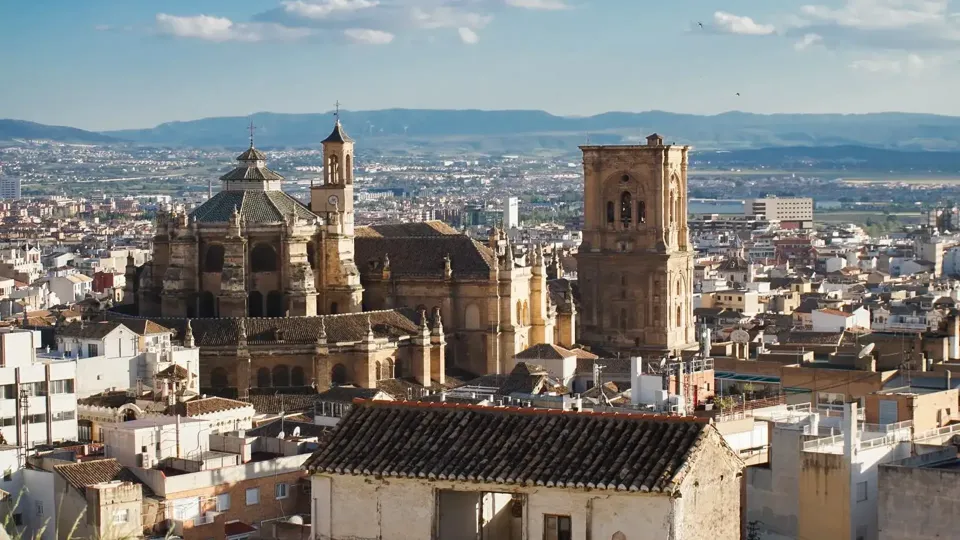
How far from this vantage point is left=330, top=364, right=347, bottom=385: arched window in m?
68.9

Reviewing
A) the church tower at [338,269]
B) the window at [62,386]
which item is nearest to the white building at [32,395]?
the window at [62,386]

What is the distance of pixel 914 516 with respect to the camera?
26.8 m

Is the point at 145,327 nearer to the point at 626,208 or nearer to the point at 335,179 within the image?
the point at 335,179

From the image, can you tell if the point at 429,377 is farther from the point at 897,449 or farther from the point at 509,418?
the point at 509,418

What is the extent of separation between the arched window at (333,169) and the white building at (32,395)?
31.2m

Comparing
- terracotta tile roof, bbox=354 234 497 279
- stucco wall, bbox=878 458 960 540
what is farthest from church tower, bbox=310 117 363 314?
stucco wall, bbox=878 458 960 540

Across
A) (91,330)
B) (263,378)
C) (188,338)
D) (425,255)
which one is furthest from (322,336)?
(425,255)

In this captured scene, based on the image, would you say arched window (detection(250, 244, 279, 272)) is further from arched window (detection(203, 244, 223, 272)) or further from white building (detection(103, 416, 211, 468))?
white building (detection(103, 416, 211, 468))

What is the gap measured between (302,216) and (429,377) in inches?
343

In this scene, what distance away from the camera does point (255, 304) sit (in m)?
73.6

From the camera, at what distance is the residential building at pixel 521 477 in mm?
23266

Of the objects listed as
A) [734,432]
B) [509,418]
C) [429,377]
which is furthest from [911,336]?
[509,418]

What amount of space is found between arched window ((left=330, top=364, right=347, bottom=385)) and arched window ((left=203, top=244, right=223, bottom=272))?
7.52 meters

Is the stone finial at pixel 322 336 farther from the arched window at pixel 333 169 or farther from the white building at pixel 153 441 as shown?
the white building at pixel 153 441
